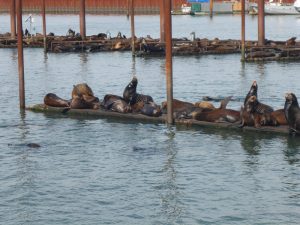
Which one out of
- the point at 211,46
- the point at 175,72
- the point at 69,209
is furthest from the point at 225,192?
the point at 211,46

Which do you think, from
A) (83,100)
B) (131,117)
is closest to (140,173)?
(131,117)

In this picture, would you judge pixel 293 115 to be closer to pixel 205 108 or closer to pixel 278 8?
pixel 205 108

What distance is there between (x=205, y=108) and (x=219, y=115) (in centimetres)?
77

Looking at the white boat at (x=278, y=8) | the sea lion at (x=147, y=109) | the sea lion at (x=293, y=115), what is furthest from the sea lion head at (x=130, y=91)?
the white boat at (x=278, y=8)

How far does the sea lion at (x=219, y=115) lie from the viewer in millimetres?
20578

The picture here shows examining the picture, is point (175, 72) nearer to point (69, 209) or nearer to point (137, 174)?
point (137, 174)

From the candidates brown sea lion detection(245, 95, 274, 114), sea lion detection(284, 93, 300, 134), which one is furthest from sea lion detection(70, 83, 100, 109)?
sea lion detection(284, 93, 300, 134)

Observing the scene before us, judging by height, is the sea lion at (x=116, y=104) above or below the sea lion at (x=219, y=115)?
above

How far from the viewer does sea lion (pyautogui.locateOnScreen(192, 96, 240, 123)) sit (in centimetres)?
2058

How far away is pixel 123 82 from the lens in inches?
1307

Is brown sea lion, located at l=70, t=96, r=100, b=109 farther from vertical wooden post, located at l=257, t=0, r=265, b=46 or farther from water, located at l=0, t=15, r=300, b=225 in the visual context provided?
vertical wooden post, located at l=257, t=0, r=265, b=46

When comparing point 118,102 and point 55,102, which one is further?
point 55,102

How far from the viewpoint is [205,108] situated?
2145 centimetres

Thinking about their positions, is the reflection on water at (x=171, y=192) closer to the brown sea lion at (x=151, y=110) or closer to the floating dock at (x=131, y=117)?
the floating dock at (x=131, y=117)
